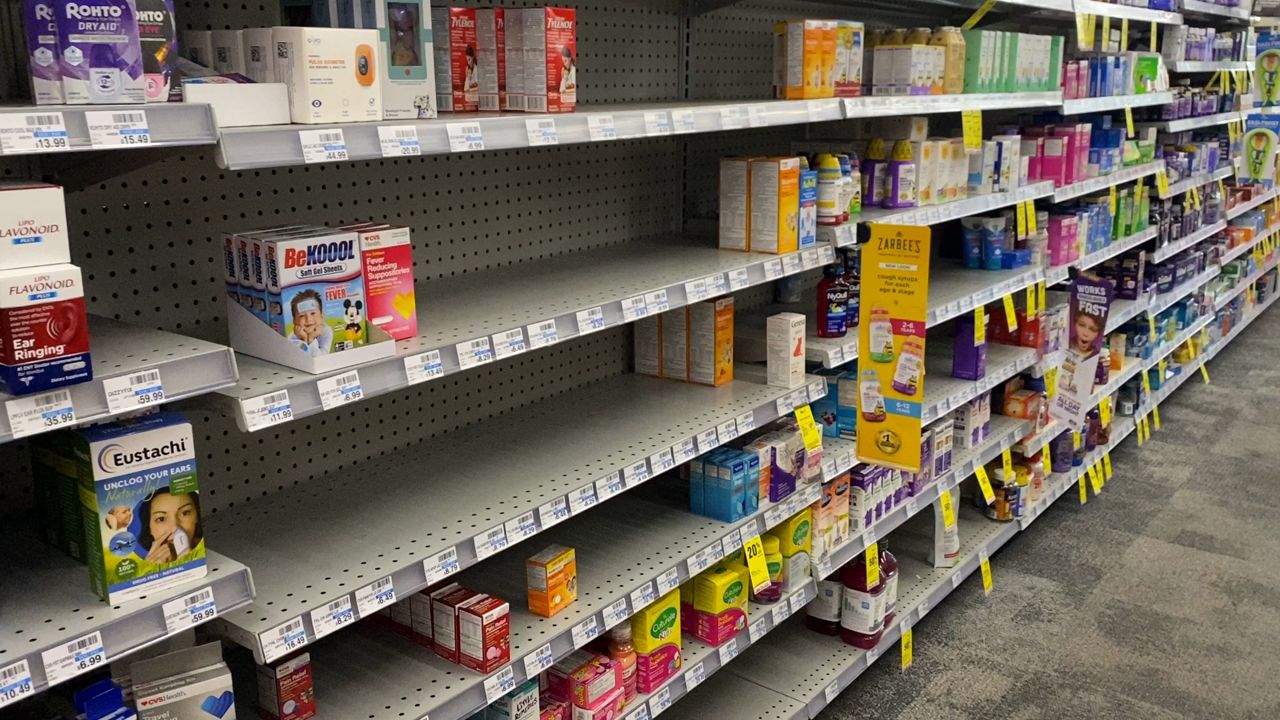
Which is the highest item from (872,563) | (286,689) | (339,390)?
(339,390)

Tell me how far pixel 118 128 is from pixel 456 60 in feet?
2.73

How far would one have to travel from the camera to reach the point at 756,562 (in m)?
2.72

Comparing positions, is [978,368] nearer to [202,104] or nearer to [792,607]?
[792,607]

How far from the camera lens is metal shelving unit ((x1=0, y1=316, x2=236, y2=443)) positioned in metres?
1.25

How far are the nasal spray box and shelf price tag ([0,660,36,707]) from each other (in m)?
0.14

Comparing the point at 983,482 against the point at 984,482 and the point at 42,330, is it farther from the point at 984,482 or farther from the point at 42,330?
the point at 42,330

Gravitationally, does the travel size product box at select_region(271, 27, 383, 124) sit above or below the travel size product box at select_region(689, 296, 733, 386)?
above

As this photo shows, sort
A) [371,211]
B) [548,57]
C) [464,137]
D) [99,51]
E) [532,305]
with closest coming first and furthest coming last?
[99,51] < [464,137] < [548,57] < [532,305] < [371,211]

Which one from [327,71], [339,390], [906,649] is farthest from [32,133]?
[906,649]

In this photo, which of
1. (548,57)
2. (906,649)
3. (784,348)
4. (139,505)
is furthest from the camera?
(906,649)

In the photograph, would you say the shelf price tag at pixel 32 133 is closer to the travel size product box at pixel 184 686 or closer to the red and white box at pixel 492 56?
the travel size product box at pixel 184 686

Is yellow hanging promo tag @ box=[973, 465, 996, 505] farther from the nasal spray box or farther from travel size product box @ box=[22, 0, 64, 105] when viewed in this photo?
travel size product box @ box=[22, 0, 64, 105]

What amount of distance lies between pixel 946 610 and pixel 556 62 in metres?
2.72

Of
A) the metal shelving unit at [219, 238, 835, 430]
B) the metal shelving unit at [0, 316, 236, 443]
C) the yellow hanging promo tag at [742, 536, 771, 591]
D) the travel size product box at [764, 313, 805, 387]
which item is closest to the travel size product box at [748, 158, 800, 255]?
the metal shelving unit at [219, 238, 835, 430]
